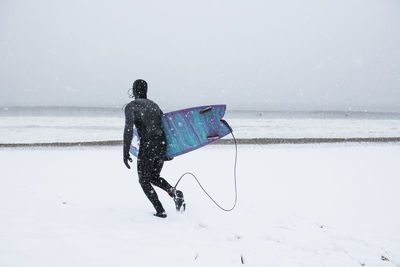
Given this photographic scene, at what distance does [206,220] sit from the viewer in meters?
→ 3.84

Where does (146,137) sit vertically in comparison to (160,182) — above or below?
above

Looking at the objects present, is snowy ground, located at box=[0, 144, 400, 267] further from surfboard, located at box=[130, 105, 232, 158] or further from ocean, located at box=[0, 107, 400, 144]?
ocean, located at box=[0, 107, 400, 144]

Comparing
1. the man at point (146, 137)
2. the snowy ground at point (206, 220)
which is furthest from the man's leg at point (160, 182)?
the snowy ground at point (206, 220)

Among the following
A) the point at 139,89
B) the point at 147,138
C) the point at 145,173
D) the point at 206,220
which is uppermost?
the point at 139,89

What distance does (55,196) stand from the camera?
4781mm

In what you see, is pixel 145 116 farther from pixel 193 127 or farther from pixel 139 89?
pixel 193 127

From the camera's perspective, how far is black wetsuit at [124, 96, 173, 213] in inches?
134

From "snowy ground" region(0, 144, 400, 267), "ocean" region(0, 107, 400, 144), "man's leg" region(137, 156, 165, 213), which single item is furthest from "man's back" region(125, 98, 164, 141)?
"ocean" region(0, 107, 400, 144)

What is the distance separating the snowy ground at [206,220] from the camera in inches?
106

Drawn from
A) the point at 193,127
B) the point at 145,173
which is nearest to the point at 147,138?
the point at 145,173

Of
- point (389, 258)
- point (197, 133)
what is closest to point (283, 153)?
point (197, 133)

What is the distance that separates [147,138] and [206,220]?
1490mm

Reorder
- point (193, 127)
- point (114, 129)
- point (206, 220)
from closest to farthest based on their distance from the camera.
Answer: point (206, 220), point (193, 127), point (114, 129)

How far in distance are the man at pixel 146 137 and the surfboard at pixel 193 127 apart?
49 cm
